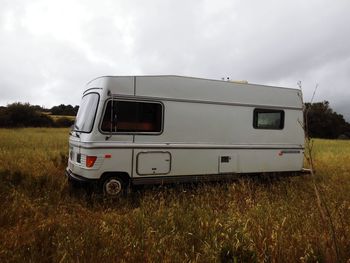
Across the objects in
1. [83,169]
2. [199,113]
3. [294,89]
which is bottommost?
[83,169]

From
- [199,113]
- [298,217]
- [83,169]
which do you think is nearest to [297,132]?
[199,113]

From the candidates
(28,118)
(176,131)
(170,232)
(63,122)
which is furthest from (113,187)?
(28,118)

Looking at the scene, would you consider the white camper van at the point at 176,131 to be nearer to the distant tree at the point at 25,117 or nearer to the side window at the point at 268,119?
the side window at the point at 268,119

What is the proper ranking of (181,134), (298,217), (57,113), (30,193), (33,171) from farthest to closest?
(57,113) → (33,171) → (181,134) → (30,193) → (298,217)

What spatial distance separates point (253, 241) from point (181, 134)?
13.8 feet

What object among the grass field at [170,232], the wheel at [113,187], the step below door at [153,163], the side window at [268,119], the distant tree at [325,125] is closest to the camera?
the grass field at [170,232]

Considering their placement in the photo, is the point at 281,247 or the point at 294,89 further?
the point at 294,89

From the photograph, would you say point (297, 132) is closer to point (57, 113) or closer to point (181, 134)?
point (181, 134)

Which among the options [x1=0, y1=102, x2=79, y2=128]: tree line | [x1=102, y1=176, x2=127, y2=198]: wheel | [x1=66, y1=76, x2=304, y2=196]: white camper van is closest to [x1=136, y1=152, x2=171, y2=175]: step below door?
[x1=66, y1=76, x2=304, y2=196]: white camper van

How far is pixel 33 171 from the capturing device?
9.23 meters

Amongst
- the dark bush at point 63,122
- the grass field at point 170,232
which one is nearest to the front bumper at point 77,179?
the grass field at point 170,232

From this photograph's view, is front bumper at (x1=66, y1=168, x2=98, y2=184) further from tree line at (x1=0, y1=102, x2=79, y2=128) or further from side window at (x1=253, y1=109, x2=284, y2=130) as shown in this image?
tree line at (x1=0, y1=102, x2=79, y2=128)

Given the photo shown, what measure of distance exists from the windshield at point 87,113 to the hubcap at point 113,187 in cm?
117

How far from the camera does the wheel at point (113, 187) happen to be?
7477 mm
